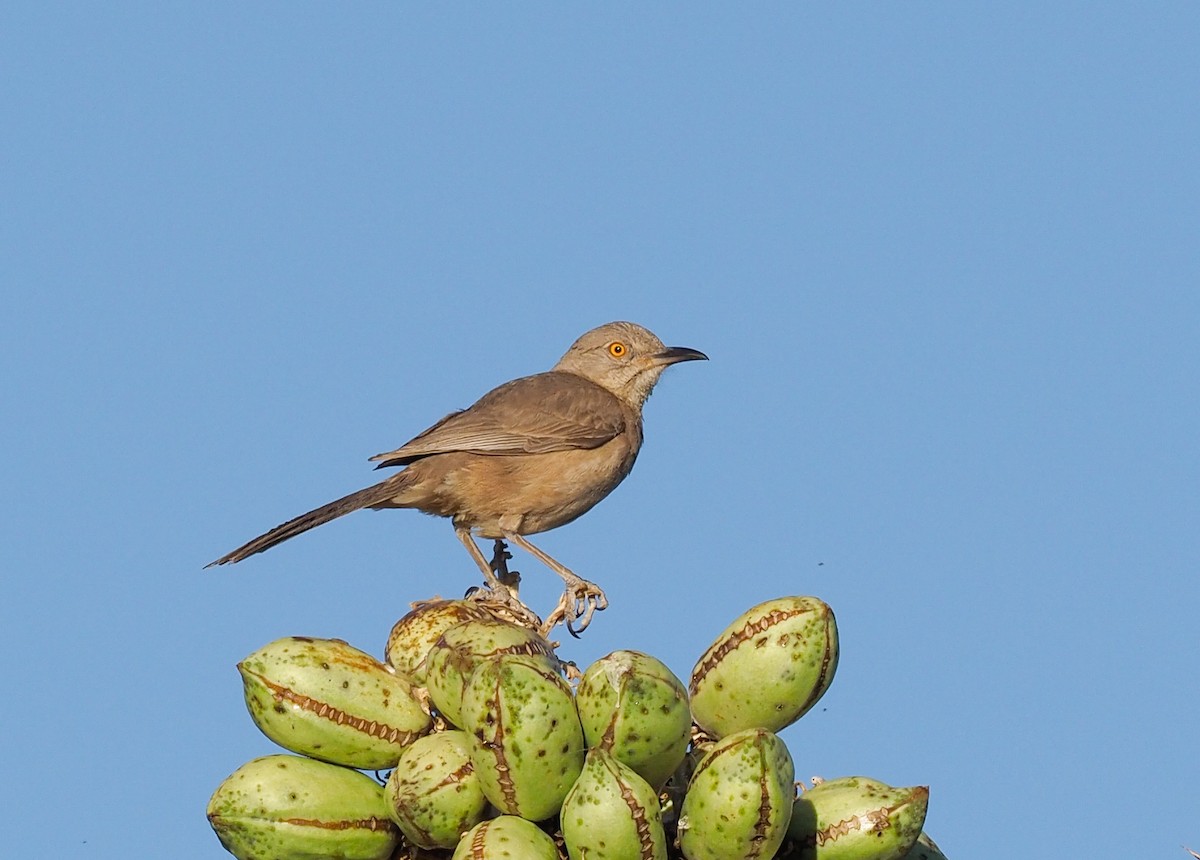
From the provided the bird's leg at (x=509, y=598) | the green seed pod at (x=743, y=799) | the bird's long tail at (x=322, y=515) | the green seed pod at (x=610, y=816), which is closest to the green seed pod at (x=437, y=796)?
the green seed pod at (x=610, y=816)

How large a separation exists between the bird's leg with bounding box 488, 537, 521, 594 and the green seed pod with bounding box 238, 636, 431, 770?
2219mm

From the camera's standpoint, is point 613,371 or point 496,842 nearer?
point 496,842

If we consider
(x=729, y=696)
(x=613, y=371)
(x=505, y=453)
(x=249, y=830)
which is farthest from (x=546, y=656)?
(x=613, y=371)

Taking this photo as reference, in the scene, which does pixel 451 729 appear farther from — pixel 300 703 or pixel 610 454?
pixel 610 454

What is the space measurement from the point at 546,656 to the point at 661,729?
0.46 metres

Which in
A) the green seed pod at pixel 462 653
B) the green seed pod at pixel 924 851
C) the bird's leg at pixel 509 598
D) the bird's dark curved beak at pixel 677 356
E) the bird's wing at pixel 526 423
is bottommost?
the green seed pod at pixel 924 851

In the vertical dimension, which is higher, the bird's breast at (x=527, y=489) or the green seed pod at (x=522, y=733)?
the bird's breast at (x=527, y=489)

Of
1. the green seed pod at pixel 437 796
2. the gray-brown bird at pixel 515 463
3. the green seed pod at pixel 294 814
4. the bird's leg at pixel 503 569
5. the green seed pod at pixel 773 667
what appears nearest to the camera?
the green seed pod at pixel 437 796

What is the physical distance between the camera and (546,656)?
13.2 feet

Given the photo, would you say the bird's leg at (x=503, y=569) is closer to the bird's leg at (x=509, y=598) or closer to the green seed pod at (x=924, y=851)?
the bird's leg at (x=509, y=598)

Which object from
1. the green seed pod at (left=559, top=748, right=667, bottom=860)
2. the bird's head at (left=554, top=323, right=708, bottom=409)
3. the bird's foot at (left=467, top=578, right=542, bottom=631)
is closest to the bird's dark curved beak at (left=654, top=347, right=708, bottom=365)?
the bird's head at (left=554, top=323, right=708, bottom=409)

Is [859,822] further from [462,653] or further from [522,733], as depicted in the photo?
[462,653]

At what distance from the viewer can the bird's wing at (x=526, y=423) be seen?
28.8ft

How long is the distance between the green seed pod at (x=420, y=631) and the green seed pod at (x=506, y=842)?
2.20ft
